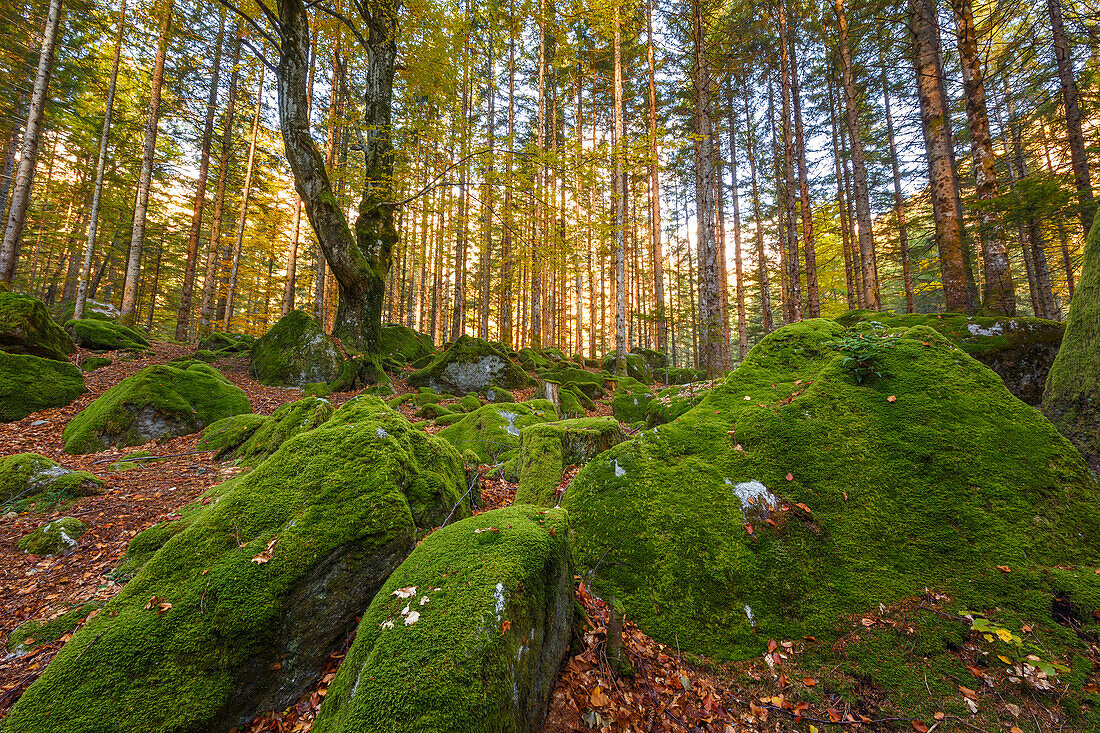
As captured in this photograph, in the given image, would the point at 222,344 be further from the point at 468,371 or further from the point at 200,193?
the point at 468,371

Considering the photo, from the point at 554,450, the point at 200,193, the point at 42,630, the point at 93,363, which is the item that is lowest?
the point at 42,630

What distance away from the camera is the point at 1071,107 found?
8.48 metres

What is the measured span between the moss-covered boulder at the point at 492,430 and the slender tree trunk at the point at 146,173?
14144mm

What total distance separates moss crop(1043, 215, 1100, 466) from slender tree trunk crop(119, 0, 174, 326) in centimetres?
2110

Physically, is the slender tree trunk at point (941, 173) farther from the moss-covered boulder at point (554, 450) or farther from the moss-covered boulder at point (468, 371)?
the moss-covered boulder at point (468, 371)

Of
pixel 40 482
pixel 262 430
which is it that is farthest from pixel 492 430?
pixel 40 482

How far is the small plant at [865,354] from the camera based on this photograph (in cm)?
365

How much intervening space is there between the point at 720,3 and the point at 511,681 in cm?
1787

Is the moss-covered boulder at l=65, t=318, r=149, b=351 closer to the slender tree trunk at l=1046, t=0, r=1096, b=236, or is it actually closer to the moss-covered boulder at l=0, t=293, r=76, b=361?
the moss-covered boulder at l=0, t=293, r=76, b=361

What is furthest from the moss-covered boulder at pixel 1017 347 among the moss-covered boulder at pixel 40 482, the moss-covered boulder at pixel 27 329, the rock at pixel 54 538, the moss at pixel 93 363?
the moss at pixel 93 363

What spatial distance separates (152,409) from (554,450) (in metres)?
6.93

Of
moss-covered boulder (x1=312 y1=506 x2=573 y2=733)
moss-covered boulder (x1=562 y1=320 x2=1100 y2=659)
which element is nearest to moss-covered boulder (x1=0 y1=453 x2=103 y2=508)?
moss-covered boulder (x1=312 y1=506 x2=573 y2=733)

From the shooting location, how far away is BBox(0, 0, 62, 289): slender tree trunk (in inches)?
388

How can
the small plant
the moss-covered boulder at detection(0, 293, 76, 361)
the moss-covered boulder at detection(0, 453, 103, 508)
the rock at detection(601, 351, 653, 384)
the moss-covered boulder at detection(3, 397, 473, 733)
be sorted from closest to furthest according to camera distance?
the moss-covered boulder at detection(3, 397, 473, 733)
the small plant
the moss-covered boulder at detection(0, 453, 103, 508)
the moss-covered boulder at detection(0, 293, 76, 361)
the rock at detection(601, 351, 653, 384)
